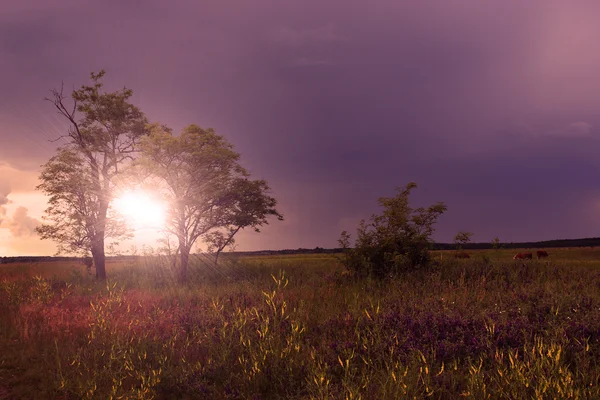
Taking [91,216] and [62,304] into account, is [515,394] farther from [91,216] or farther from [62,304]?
[91,216]

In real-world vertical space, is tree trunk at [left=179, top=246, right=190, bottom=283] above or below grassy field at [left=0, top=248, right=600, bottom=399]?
above

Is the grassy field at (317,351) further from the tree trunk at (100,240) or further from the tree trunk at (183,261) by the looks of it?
the tree trunk at (100,240)

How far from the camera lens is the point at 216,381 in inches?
227

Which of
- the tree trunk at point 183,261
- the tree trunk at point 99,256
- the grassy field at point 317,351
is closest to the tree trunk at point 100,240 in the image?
the tree trunk at point 99,256

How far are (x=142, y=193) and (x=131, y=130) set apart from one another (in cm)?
633

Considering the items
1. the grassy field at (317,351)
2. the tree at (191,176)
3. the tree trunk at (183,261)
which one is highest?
the tree at (191,176)

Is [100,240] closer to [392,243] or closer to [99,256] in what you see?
[99,256]

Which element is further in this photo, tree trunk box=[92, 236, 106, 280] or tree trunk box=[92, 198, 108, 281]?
tree trunk box=[92, 198, 108, 281]

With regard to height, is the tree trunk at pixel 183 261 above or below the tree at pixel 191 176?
below

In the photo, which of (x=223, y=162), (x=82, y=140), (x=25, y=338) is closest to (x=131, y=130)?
(x=82, y=140)

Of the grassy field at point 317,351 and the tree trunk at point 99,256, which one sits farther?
the tree trunk at point 99,256

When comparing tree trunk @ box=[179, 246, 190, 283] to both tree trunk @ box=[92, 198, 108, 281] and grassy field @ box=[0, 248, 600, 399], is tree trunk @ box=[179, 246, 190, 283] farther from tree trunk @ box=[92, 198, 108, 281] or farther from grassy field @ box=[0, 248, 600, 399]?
grassy field @ box=[0, 248, 600, 399]

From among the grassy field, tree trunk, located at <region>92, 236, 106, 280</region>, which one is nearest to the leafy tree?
the grassy field

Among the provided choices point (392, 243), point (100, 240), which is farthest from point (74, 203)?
point (392, 243)
